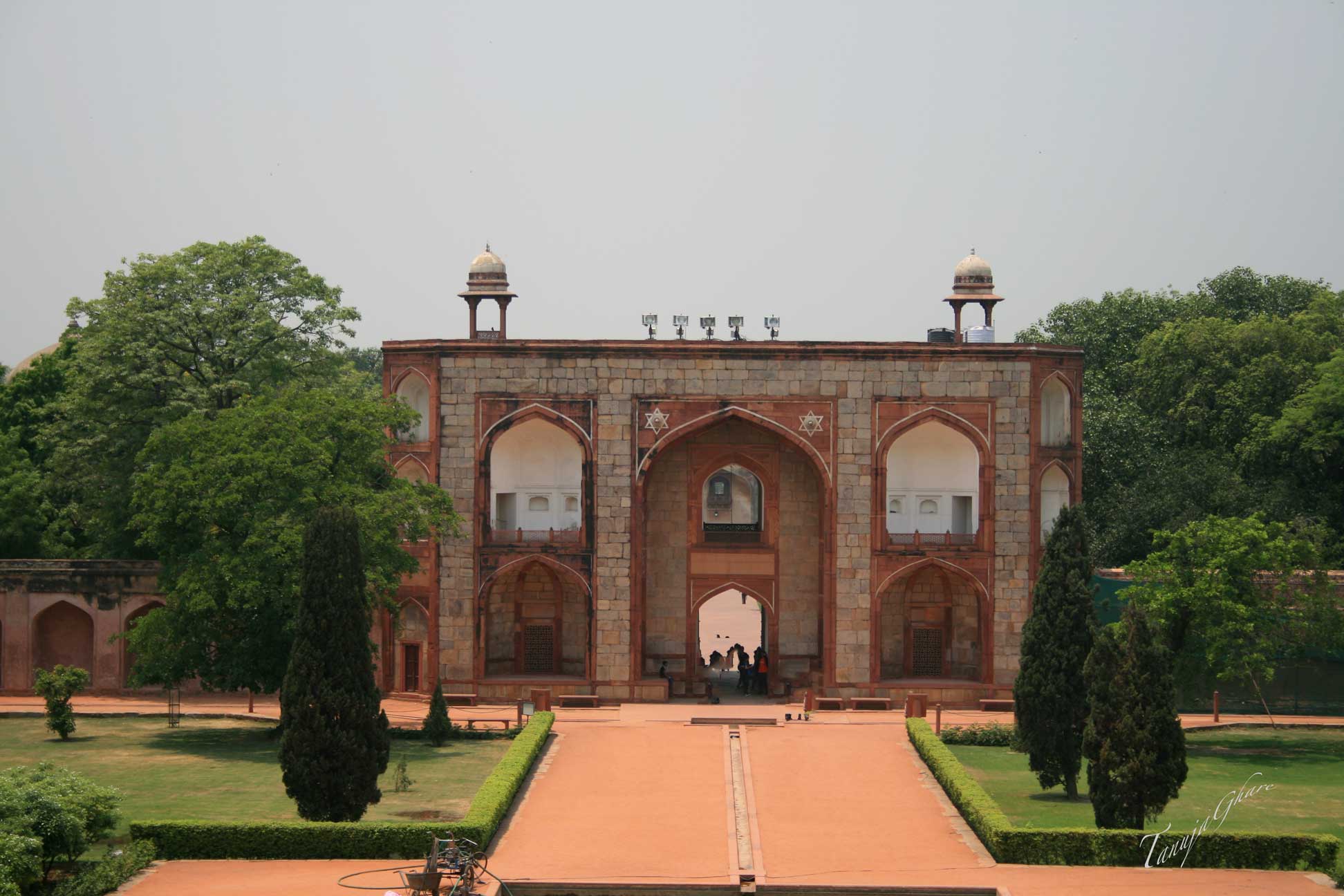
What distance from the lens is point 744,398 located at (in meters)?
40.7

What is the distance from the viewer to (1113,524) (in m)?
50.7

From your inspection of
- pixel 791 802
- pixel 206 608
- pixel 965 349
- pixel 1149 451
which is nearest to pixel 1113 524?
pixel 1149 451

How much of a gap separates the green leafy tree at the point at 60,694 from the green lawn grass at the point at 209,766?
0.29 m

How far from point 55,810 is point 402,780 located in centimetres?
836

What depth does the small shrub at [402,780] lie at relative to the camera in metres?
30.2

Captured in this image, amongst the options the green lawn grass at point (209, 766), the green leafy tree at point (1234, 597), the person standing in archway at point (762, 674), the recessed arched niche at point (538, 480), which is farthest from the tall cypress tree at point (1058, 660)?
the recessed arched niche at point (538, 480)

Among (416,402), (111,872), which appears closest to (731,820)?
(111,872)

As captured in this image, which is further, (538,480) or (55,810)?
(538,480)

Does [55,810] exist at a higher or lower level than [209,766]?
higher

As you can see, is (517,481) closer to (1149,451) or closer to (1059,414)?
(1059,414)

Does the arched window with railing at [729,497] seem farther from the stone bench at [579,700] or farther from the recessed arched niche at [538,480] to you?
the stone bench at [579,700]

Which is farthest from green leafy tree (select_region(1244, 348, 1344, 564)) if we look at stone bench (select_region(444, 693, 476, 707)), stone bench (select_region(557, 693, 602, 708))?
stone bench (select_region(444, 693, 476, 707))

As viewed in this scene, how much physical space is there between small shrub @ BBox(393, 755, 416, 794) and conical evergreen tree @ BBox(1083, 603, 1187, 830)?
38.8 feet

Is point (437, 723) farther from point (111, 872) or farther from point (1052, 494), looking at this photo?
point (1052, 494)
